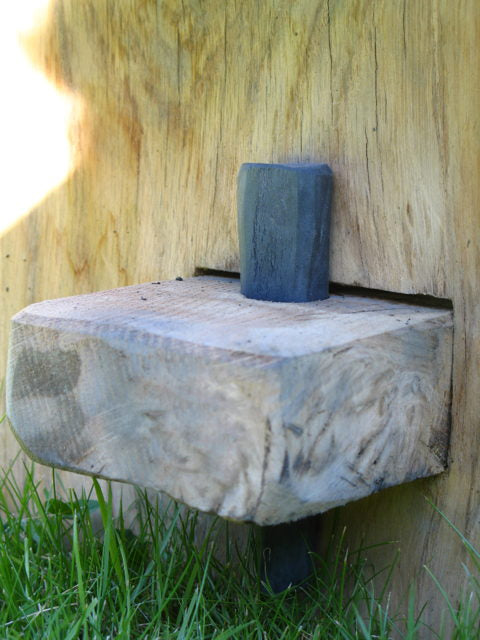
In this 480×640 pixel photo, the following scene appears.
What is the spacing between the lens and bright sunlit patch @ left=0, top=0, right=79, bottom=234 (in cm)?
227

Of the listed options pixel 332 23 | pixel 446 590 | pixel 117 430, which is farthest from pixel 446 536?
pixel 332 23

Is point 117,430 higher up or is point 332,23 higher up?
point 332,23

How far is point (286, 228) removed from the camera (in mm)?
1629

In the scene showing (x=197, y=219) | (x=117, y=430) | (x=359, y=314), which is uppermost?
(x=197, y=219)

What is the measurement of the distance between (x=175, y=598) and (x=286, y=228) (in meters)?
0.70

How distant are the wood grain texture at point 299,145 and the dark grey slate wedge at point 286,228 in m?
0.06

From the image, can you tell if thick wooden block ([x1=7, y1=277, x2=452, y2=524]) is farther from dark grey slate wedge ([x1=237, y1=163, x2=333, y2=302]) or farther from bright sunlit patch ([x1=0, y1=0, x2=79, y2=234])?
bright sunlit patch ([x1=0, y1=0, x2=79, y2=234])

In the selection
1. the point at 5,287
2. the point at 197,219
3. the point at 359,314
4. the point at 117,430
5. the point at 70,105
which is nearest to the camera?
the point at 117,430

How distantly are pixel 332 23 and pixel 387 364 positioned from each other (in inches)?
26.9

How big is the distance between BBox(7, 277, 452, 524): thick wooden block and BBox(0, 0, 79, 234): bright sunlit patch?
80cm

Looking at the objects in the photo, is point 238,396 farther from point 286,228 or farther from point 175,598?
point 175,598

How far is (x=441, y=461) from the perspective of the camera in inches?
61.6

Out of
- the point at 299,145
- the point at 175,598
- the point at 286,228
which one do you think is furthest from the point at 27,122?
the point at 175,598

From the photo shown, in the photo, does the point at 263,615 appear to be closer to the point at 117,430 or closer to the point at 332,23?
the point at 117,430
